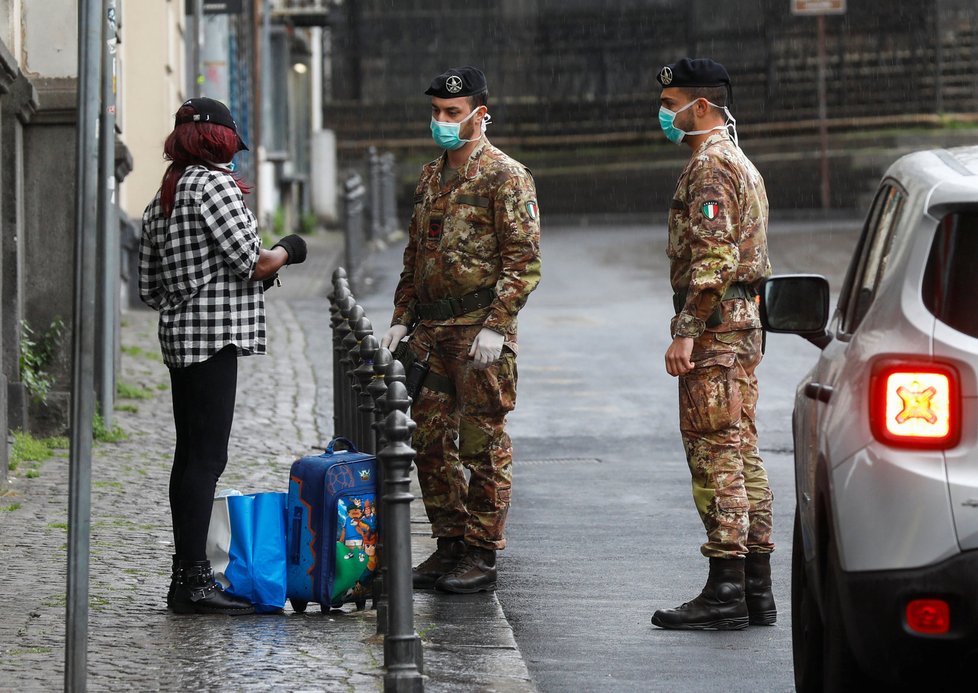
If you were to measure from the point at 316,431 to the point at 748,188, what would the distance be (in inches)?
221

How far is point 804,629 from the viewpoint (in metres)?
5.39

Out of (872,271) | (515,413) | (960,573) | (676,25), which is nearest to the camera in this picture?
(960,573)

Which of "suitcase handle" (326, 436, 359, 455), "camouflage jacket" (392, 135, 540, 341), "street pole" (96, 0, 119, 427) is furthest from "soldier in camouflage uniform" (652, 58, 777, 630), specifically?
"street pole" (96, 0, 119, 427)

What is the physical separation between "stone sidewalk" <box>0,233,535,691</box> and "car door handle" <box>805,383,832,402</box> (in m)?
1.21

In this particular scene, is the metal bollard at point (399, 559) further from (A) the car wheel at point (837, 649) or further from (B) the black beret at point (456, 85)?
(B) the black beret at point (456, 85)

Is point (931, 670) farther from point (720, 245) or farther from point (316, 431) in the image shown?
point (316, 431)

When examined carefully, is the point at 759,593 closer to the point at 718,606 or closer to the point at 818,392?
the point at 718,606

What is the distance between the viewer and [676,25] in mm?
40031

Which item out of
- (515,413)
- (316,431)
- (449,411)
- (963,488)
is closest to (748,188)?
(449,411)

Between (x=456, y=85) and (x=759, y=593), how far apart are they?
220 cm

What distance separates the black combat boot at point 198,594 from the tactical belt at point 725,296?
1.86 meters

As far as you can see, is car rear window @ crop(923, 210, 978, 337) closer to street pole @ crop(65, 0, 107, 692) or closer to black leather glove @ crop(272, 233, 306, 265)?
street pole @ crop(65, 0, 107, 692)

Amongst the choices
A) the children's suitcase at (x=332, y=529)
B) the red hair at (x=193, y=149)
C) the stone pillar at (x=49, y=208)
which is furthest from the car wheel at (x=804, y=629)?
the stone pillar at (x=49, y=208)

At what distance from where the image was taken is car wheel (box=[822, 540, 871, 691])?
438 centimetres
